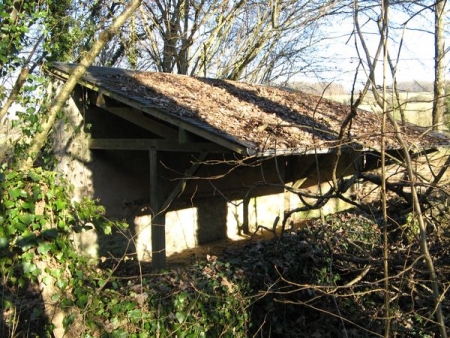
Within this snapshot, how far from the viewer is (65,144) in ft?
26.7

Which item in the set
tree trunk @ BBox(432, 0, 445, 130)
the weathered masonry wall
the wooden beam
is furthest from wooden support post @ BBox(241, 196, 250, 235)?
tree trunk @ BBox(432, 0, 445, 130)

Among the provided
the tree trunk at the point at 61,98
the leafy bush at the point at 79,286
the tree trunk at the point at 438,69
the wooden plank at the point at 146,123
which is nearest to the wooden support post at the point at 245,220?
the wooden plank at the point at 146,123

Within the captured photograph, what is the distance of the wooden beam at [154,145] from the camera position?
6801mm

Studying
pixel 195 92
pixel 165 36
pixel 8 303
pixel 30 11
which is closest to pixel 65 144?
pixel 195 92

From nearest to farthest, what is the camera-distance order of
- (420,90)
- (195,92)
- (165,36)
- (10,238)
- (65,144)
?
1. (10,238)
2. (420,90)
3. (65,144)
4. (195,92)
5. (165,36)

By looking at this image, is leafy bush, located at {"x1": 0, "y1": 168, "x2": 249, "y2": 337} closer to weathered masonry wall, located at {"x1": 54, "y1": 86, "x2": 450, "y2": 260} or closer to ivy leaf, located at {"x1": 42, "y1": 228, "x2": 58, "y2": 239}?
ivy leaf, located at {"x1": 42, "y1": 228, "x2": 58, "y2": 239}

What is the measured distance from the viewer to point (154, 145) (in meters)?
7.27

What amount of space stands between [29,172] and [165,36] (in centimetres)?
1368

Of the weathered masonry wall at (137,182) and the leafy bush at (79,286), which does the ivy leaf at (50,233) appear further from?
the weathered masonry wall at (137,182)

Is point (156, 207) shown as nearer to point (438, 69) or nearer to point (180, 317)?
point (180, 317)

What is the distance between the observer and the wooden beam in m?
6.80

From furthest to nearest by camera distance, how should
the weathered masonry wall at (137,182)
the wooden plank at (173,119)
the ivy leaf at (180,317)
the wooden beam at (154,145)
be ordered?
the weathered masonry wall at (137,182)
the wooden beam at (154,145)
the wooden plank at (173,119)
the ivy leaf at (180,317)

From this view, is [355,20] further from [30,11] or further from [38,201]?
[30,11]

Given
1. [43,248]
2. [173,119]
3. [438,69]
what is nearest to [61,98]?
[43,248]
